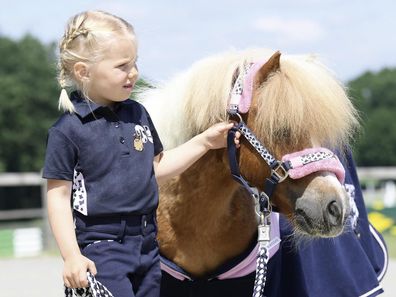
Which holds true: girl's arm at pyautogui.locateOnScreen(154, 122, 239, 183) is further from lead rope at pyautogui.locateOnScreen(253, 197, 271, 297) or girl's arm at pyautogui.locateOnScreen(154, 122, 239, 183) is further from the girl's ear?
the girl's ear

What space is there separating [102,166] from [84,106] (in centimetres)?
25

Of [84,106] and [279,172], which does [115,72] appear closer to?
[84,106]

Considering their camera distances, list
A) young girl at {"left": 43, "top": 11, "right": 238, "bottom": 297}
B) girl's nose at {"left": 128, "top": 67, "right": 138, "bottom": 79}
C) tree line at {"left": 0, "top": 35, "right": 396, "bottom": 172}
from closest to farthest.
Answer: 1. young girl at {"left": 43, "top": 11, "right": 238, "bottom": 297}
2. girl's nose at {"left": 128, "top": 67, "right": 138, "bottom": 79}
3. tree line at {"left": 0, "top": 35, "right": 396, "bottom": 172}

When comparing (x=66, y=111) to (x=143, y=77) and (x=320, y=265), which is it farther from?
(x=320, y=265)

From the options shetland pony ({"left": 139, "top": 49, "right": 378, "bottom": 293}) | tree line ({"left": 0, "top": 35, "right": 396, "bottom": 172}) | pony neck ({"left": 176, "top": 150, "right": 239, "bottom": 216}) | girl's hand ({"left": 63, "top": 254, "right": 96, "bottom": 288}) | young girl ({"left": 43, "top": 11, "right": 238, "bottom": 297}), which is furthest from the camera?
tree line ({"left": 0, "top": 35, "right": 396, "bottom": 172})

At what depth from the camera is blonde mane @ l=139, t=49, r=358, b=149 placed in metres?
2.96

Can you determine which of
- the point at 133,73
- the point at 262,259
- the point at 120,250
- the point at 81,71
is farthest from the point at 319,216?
the point at 81,71

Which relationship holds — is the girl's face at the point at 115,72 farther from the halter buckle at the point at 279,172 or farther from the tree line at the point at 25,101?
the tree line at the point at 25,101

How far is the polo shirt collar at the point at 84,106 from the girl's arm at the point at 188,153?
403mm

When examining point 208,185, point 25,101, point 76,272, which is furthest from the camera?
point 25,101

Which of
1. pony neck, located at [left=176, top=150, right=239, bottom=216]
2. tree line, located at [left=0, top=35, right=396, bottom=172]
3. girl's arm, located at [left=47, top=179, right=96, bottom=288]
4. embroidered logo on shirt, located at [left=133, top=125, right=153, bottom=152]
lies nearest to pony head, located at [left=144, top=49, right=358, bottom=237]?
pony neck, located at [left=176, top=150, right=239, bottom=216]

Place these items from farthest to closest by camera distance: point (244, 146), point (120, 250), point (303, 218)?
point (244, 146) → point (303, 218) → point (120, 250)

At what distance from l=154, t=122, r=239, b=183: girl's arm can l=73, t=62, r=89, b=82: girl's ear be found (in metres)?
0.51

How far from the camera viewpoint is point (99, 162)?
2766mm
